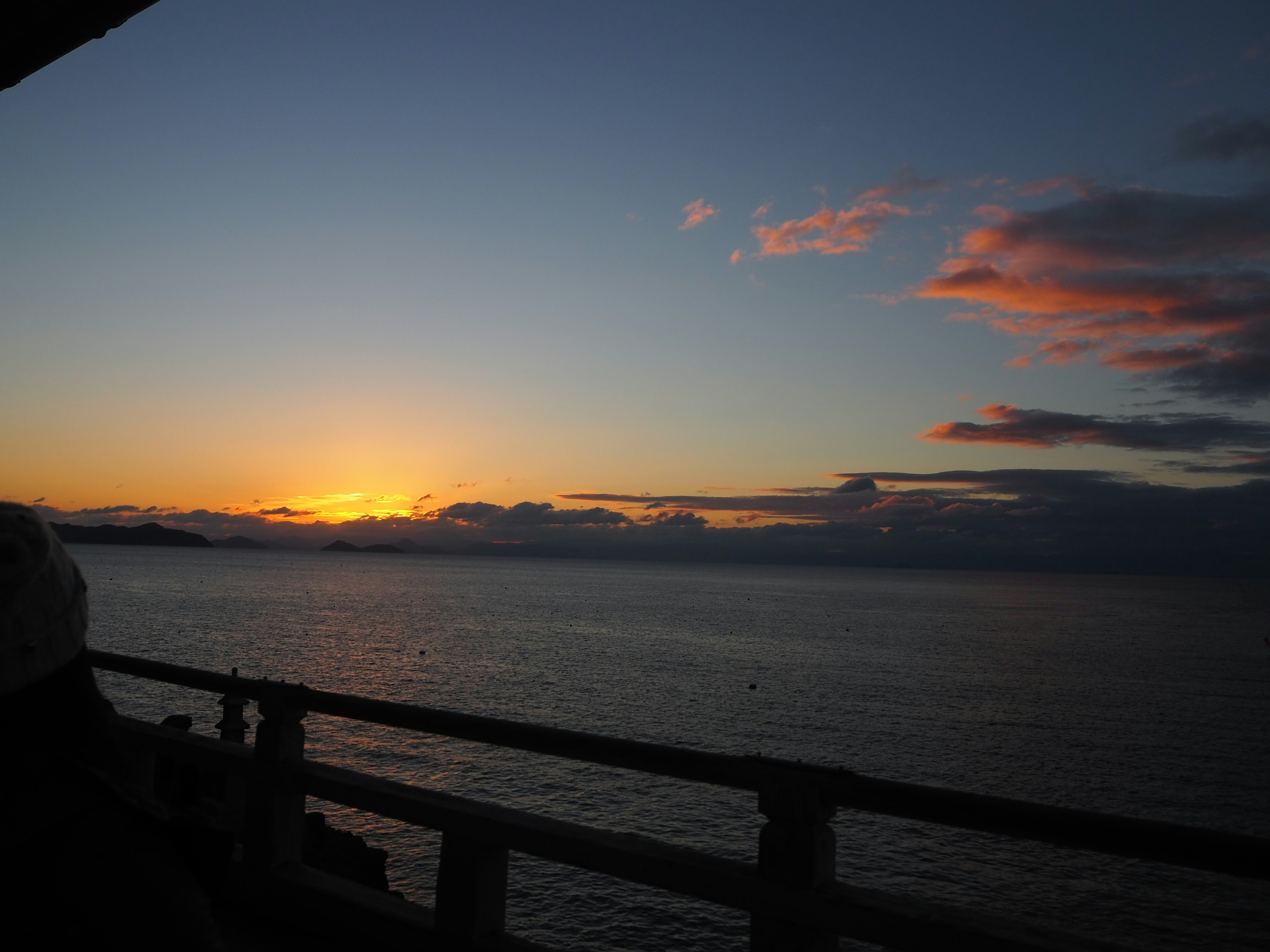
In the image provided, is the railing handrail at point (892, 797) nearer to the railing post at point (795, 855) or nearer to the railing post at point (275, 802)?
the railing post at point (795, 855)

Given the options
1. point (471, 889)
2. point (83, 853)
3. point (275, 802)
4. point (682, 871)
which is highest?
point (83, 853)

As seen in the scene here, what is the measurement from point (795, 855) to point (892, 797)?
0.44 m

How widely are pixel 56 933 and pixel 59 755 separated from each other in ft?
0.82

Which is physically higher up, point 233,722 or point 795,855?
point 795,855

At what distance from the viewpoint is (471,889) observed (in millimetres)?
4188

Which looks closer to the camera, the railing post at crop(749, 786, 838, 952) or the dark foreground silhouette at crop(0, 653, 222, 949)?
the dark foreground silhouette at crop(0, 653, 222, 949)

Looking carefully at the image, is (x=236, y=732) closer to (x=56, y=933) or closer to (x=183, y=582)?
(x=56, y=933)

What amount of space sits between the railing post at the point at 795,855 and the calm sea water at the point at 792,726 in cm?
1074

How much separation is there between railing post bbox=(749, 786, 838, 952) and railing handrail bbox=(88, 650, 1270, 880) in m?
0.05

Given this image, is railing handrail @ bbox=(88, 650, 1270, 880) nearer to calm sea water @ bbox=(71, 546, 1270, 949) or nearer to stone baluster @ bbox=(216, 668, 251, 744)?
stone baluster @ bbox=(216, 668, 251, 744)

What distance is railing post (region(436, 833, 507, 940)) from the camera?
165 inches

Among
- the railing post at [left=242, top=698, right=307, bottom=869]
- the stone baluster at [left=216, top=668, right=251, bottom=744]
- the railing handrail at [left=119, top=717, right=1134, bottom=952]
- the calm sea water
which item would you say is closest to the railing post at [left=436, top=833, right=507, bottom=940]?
the railing handrail at [left=119, top=717, right=1134, bottom=952]

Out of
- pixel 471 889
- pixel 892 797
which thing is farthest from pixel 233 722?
pixel 892 797

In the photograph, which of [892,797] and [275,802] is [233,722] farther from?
[892,797]
